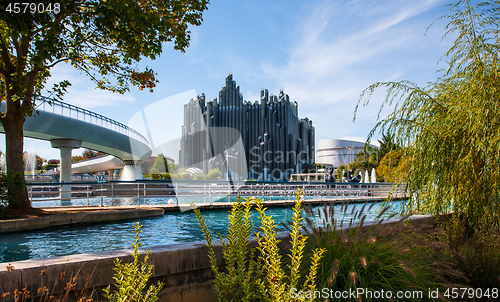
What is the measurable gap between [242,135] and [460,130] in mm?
73580

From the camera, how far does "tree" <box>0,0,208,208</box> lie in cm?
634

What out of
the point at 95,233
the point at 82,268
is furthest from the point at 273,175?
the point at 82,268

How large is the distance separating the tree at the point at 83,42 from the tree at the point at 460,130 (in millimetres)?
5023

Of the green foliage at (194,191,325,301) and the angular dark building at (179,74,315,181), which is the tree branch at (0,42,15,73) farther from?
the angular dark building at (179,74,315,181)

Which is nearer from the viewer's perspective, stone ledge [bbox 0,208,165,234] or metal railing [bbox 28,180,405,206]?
stone ledge [bbox 0,208,165,234]

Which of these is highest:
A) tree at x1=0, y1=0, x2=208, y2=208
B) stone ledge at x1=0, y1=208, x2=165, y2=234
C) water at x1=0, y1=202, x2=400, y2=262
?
tree at x1=0, y1=0, x2=208, y2=208

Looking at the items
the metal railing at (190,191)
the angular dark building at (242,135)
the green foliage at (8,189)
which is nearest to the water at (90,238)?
the green foliage at (8,189)

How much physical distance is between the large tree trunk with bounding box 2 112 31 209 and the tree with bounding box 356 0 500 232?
30.6 feet

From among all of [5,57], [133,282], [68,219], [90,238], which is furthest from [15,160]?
[133,282]

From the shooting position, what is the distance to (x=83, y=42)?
9445 mm

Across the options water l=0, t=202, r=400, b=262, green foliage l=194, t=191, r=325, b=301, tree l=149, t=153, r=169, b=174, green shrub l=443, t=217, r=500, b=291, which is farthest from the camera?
tree l=149, t=153, r=169, b=174

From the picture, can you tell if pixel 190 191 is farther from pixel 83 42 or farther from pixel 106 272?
pixel 106 272

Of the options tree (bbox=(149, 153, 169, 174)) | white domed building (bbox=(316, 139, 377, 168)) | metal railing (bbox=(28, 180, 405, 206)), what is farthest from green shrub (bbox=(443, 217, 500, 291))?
white domed building (bbox=(316, 139, 377, 168))

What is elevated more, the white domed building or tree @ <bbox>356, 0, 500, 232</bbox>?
the white domed building
